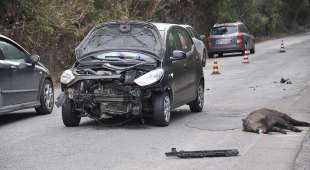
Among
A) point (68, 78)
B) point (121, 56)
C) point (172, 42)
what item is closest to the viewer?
point (68, 78)

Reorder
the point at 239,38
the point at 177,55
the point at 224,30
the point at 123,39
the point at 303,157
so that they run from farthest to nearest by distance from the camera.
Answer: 1. the point at 224,30
2. the point at 239,38
3. the point at 123,39
4. the point at 177,55
5. the point at 303,157

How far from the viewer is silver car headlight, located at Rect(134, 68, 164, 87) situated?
10.9 meters

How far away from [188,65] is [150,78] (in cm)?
193

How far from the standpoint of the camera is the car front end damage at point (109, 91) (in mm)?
10961

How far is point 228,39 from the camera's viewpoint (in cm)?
3475

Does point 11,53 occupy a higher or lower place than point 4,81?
higher

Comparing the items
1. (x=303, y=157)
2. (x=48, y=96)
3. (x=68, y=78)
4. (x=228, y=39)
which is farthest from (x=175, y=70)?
(x=228, y=39)

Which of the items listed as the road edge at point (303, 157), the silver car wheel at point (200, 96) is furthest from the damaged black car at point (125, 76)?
the road edge at point (303, 157)

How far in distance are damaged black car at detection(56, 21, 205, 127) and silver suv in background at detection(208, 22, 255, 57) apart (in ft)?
73.5

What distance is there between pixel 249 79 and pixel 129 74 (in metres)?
10.7

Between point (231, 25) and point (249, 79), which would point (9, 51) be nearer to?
point (249, 79)

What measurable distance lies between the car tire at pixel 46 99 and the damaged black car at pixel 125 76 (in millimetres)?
1773

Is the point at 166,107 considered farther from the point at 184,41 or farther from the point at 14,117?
the point at 14,117

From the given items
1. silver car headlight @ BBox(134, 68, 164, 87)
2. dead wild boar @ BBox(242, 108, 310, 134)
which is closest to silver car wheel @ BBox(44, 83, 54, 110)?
silver car headlight @ BBox(134, 68, 164, 87)
